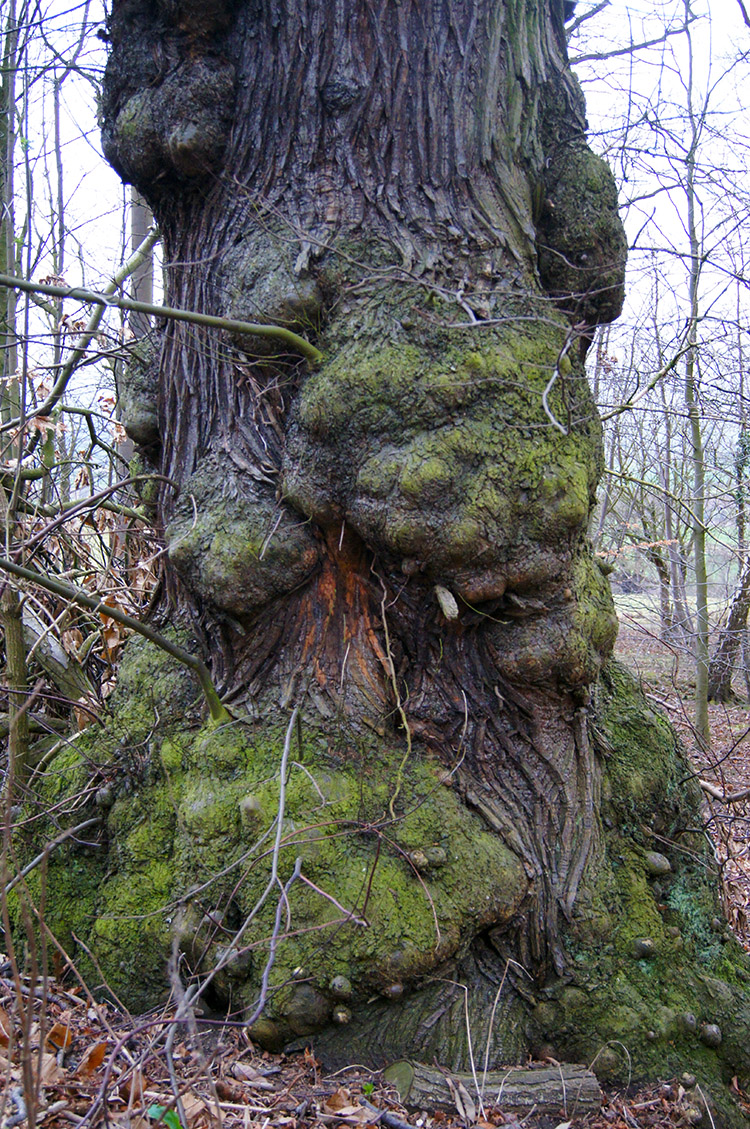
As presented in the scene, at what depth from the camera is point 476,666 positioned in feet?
9.25

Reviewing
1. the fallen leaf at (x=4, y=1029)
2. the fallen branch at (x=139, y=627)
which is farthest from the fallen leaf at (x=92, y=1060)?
the fallen branch at (x=139, y=627)

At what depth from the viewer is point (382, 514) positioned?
2.56m

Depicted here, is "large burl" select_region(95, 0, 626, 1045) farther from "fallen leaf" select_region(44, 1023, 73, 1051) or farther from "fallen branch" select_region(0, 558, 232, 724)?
"fallen leaf" select_region(44, 1023, 73, 1051)

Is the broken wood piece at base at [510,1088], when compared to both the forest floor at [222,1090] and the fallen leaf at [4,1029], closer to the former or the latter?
the forest floor at [222,1090]

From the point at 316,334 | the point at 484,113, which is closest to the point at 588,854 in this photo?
the point at 316,334

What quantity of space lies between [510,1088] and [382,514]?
Answer: 193cm

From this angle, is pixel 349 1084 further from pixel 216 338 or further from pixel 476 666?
pixel 216 338

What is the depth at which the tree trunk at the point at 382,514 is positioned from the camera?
2518mm

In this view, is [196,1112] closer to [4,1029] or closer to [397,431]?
[4,1029]

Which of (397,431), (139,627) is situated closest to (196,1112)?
(139,627)

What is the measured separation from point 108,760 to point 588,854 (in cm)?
195

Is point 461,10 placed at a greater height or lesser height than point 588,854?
greater

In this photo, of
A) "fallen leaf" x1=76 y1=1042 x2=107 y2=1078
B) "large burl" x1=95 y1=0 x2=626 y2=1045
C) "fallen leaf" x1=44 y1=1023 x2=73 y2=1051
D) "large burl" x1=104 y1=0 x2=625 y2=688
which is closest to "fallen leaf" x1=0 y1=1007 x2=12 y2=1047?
"fallen leaf" x1=44 y1=1023 x2=73 y2=1051

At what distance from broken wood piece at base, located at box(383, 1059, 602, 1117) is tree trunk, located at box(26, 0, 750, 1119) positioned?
0.26 ft
